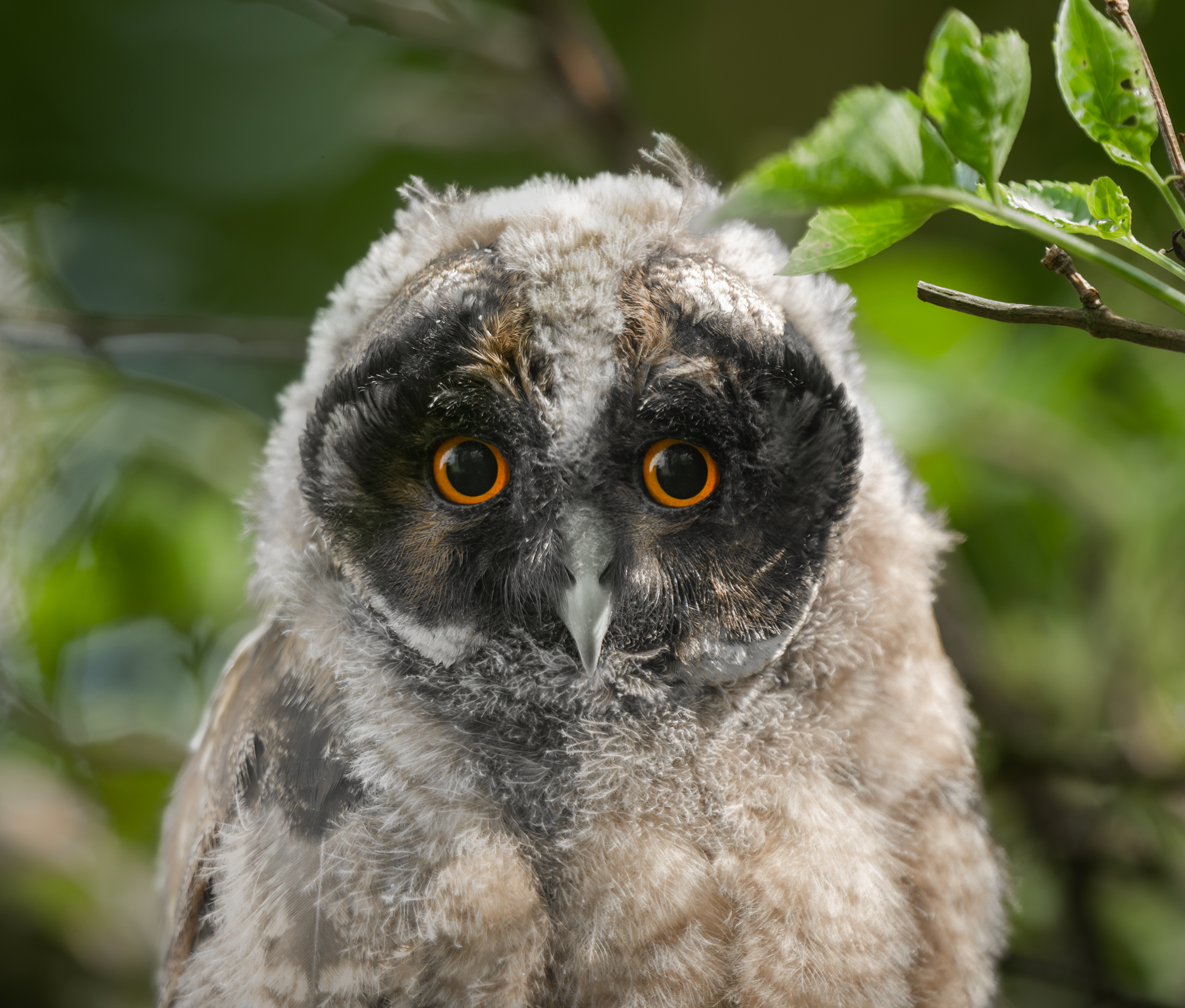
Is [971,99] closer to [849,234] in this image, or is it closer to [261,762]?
[849,234]

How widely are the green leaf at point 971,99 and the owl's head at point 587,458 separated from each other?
0.55m

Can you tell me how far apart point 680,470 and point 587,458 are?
0.12 meters

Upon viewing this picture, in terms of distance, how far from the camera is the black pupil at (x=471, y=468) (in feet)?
4.16

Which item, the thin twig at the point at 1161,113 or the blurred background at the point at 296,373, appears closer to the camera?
the thin twig at the point at 1161,113

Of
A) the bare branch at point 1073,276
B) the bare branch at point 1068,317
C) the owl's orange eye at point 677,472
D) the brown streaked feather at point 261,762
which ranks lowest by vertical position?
the brown streaked feather at point 261,762

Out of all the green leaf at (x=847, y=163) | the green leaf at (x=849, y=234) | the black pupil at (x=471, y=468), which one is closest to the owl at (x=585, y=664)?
the black pupil at (x=471, y=468)

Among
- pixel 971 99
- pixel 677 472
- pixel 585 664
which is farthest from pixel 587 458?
pixel 971 99

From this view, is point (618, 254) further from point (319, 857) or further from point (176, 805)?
point (176, 805)

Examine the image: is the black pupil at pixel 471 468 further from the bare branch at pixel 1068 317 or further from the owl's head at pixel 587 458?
the bare branch at pixel 1068 317

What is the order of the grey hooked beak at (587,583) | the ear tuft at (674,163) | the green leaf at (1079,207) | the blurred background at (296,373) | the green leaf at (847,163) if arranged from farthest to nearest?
the blurred background at (296,373) → the ear tuft at (674,163) → the grey hooked beak at (587,583) → the green leaf at (1079,207) → the green leaf at (847,163)

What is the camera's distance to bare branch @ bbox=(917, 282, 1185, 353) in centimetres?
72

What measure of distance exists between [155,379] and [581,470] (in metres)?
1.79

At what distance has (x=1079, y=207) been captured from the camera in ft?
2.52

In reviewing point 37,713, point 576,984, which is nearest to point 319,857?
point 576,984
